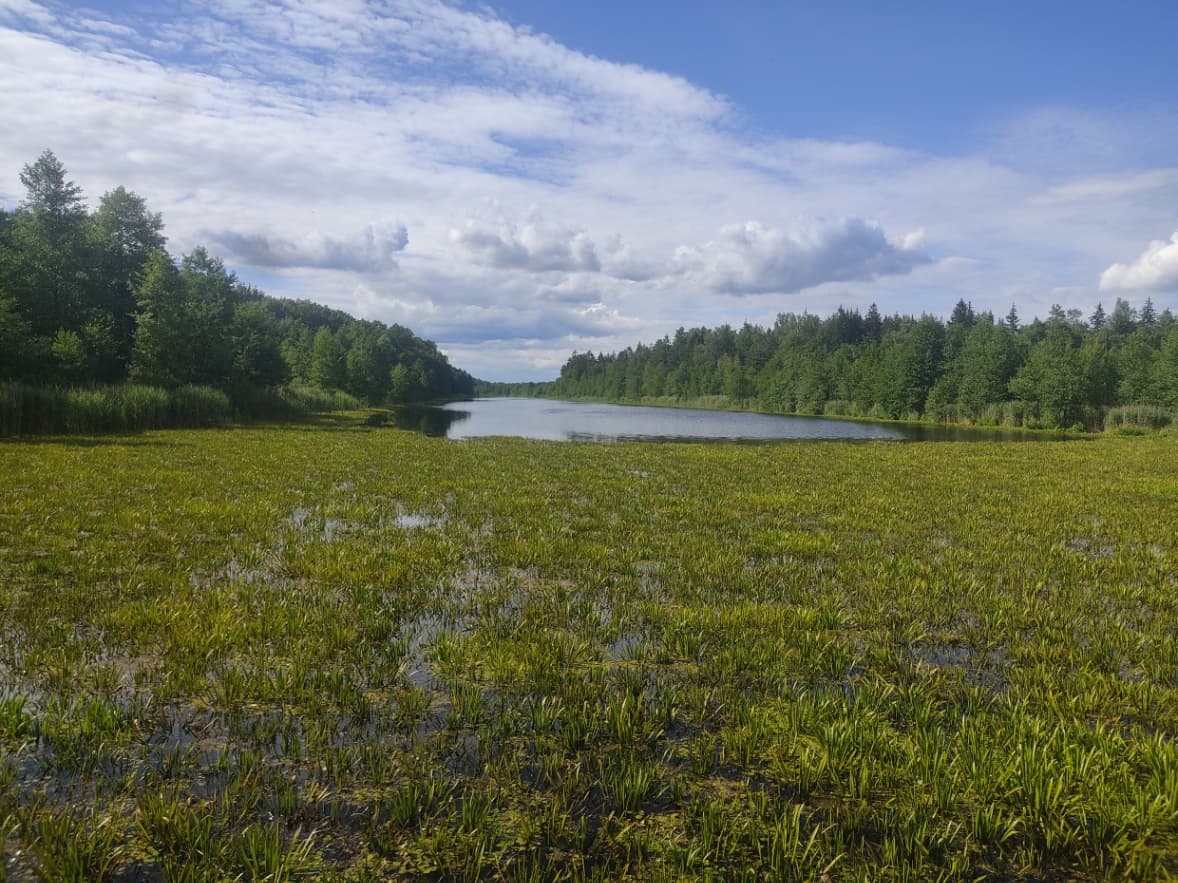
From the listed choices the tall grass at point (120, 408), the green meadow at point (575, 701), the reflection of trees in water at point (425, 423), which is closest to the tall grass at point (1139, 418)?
the green meadow at point (575, 701)

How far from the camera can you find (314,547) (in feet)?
37.0

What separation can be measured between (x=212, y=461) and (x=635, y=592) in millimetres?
20644

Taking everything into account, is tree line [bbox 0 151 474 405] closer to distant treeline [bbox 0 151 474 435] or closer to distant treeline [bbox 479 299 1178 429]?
distant treeline [bbox 0 151 474 435]

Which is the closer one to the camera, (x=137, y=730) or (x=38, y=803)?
(x=38, y=803)

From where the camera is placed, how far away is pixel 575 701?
5.78 meters

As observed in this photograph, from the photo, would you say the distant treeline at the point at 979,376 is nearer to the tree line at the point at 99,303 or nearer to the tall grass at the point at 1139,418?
the tall grass at the point at 1139,418

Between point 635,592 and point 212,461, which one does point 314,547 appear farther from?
point 212,461

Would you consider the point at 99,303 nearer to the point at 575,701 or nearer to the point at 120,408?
the point at 120,408

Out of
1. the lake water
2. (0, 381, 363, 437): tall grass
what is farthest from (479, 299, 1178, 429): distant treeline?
(0, 381, 363, 437): tall grass

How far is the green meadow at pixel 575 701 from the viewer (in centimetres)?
393

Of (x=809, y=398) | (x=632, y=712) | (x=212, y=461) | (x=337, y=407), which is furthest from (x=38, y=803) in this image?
(x=809, y=398)

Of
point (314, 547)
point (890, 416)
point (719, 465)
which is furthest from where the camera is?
point (890, 416)

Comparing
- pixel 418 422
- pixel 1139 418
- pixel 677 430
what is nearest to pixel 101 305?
pixel 418 422

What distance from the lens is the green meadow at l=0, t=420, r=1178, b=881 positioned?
393cm
